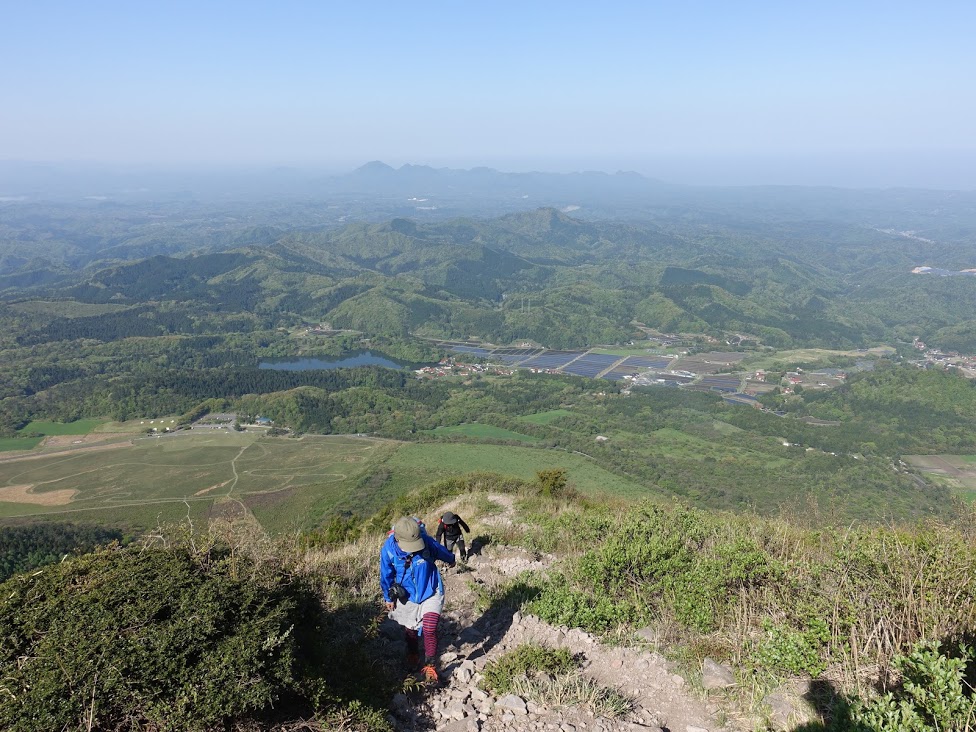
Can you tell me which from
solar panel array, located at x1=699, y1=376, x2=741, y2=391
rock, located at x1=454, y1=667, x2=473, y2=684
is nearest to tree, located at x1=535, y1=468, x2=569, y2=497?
rock, located at x1=454, y1=667, x2=473, y2=684

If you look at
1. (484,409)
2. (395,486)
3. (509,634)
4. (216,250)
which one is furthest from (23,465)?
(216,250)

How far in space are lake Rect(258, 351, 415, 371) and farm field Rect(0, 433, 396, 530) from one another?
3707 centimetres

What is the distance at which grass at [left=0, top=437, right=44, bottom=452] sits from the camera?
60.6 m

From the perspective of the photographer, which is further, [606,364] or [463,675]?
[606,364]

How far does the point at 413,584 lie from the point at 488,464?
49.9 m

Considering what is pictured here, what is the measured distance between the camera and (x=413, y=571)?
6172 millimetres

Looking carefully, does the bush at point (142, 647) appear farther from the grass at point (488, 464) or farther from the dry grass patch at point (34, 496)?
the dry grass patch at point (34, 496)

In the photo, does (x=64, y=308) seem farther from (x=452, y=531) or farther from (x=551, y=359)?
(x=452, y=531)

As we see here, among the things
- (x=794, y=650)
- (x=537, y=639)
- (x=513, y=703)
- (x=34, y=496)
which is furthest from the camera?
(x=34, y=496)

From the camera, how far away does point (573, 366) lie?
99375mm

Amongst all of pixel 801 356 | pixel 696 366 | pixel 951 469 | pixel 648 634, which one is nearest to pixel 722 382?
pixel 696 366

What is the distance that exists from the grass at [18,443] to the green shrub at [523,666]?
7718cm

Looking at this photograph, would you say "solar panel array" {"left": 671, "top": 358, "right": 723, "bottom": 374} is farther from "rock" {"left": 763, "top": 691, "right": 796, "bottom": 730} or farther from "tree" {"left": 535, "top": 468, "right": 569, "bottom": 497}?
"rock" {"left": 763, "top": 691, "right": 796, "bottom": 730}

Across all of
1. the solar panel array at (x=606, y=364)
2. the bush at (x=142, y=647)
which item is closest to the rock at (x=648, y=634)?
the bush at (x=142, y=647)
